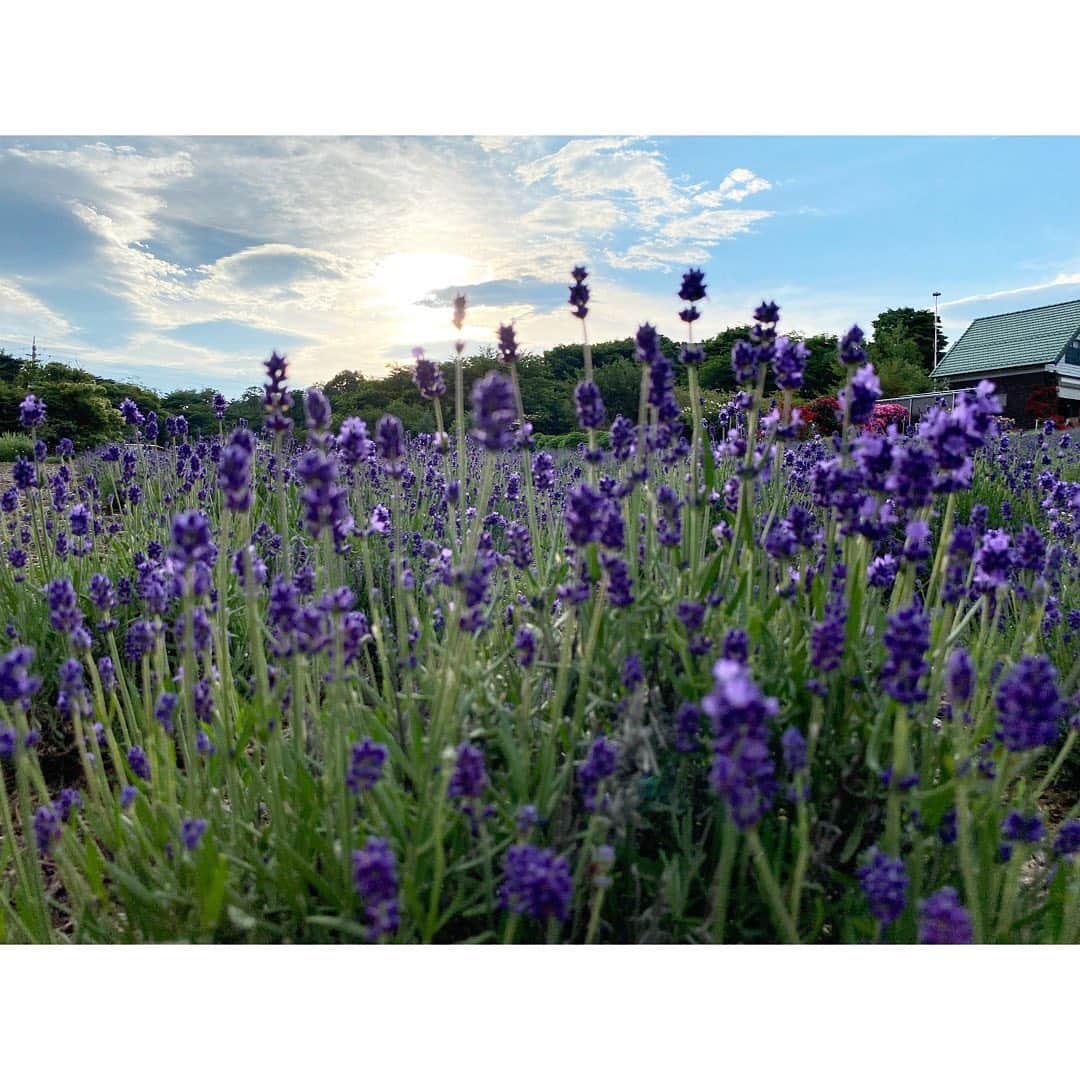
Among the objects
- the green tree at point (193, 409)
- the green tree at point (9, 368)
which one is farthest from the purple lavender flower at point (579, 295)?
the green tree at point (9, 368)

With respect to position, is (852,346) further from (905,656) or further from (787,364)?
(905,656)

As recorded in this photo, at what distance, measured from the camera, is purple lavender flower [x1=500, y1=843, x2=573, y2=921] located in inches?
35.0

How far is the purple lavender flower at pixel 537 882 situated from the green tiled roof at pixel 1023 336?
4659 mm

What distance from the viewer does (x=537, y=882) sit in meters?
0.89

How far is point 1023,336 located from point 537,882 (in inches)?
196

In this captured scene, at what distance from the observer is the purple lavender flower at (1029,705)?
0.86 m

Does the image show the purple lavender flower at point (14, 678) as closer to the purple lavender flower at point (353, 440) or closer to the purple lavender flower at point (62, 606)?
the purple lavender flower at point (62, 606)

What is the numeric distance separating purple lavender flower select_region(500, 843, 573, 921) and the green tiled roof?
466cm

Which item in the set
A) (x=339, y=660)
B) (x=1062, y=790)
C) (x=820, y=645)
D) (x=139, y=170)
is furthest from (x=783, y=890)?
(x=139, y=170)

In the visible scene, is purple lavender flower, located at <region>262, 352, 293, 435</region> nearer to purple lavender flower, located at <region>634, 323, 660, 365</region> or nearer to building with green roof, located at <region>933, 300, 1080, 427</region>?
purple lavender flower, located at <region>634, 323, 660, 365</region>

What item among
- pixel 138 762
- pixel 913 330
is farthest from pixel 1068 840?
pixel 913 330

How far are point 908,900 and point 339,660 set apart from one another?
85cm

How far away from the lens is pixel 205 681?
142cm
